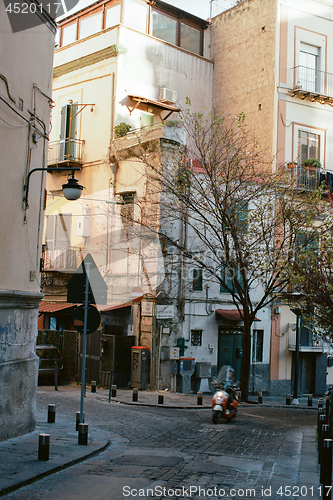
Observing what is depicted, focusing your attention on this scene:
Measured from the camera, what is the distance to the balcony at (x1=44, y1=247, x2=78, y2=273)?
78.4 ft

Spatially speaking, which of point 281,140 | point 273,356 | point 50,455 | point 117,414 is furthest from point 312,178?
point 50,455

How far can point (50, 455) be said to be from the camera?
890cm

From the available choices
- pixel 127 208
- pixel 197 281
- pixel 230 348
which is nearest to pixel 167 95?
pixel 127 208

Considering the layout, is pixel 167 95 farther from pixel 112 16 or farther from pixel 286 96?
pixel 286 96

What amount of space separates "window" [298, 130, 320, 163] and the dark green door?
8684 millimetres

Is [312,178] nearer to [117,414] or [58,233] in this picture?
[58,233]

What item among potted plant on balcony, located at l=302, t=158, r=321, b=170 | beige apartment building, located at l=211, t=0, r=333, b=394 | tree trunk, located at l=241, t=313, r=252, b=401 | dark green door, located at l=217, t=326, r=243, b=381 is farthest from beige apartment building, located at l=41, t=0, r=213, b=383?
potted plant on balcony, located at l=302, t=158, r=321, b=170

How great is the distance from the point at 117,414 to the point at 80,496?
7.28 m

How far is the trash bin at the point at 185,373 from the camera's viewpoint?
20344 millimetres

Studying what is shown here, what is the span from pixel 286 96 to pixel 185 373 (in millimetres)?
13521

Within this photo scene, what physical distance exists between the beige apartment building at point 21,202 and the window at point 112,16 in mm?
14576

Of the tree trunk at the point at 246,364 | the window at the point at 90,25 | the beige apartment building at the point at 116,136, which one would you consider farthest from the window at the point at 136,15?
the tree trunk at the point at 246,364

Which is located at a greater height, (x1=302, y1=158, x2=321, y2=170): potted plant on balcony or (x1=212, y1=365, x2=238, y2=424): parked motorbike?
(x1=302, y1=158, x2=321, y2=170): potted plant on balcony

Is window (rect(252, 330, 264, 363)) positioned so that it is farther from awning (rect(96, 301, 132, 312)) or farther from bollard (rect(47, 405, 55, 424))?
bollard (rect(47, 405, 55, 424))
